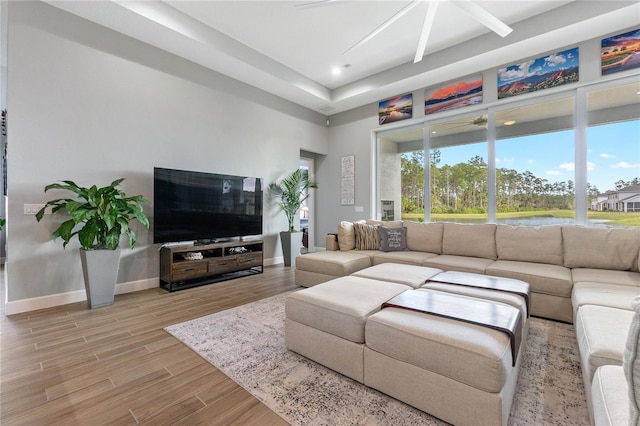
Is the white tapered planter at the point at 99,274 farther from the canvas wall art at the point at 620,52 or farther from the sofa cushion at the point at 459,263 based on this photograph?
the canvas wall art at the point at 620,52

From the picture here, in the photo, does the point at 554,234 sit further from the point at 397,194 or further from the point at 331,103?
the point at 331,103

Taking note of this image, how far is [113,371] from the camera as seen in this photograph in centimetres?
188

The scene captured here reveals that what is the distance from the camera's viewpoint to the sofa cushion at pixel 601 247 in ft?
9.36

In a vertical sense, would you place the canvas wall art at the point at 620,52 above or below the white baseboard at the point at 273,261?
above

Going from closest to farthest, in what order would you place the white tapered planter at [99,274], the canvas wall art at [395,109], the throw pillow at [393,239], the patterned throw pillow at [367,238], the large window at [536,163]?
1. the white tapered planter at [99,274]
2. the large window at [536,163]
3. the throw pillow at [393,239]
4. the patterned throw pillow at [367,238]
5. the canvas wall art at [395,109]

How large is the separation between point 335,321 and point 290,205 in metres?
3.75

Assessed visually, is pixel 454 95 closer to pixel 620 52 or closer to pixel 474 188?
pixel 474 188

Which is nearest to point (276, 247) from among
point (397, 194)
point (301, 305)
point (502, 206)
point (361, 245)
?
point (361, 245)

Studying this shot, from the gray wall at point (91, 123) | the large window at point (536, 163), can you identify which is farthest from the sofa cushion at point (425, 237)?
the gray wall at point (91, 123)

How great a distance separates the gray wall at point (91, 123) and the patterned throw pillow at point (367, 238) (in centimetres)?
232

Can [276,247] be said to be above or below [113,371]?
above

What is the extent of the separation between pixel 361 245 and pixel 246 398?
293cm

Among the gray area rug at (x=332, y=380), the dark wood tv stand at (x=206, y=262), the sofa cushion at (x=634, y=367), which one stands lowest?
the gray area rug at (x=332, y=380)

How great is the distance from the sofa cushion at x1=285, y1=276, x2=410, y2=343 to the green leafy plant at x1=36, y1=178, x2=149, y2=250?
2.26 meters
